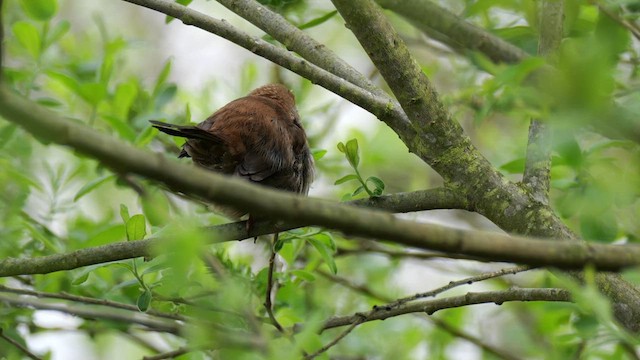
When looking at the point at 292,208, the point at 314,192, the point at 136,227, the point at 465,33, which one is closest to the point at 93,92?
the point at 136,227

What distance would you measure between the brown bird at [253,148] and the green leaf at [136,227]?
601 millimetres

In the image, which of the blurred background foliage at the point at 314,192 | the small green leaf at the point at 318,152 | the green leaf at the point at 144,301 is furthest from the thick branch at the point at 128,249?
the small green leaf at the point at 318,152

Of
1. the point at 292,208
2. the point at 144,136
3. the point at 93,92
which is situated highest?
the point at 93,92

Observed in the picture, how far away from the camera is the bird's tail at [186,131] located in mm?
2637

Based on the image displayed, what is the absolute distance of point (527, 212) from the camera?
2.22 metres

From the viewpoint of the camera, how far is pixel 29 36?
10.7 feet

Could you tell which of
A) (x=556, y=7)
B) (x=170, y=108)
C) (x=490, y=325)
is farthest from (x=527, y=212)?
(x=490, y=325)

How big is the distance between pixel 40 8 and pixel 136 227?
44.7 inches

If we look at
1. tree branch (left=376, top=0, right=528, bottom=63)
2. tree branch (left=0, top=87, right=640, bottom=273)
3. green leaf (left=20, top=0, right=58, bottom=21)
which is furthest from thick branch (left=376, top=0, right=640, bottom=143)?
tree branch (left=0, top=87, right=640, bottom=273)

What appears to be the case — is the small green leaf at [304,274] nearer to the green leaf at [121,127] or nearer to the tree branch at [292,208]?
the green leaf at [121,127]

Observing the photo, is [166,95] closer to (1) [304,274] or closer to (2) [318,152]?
(2) [318,152]

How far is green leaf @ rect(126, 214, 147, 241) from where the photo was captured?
231 centimetres

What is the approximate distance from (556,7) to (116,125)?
1692 millimetres

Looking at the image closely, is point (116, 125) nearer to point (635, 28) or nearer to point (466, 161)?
point (466, 161)
